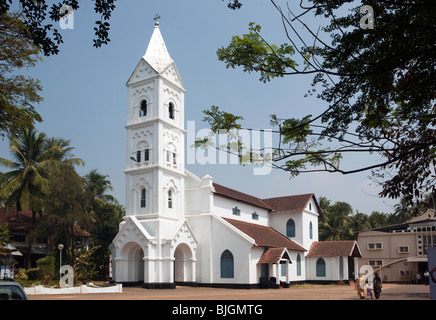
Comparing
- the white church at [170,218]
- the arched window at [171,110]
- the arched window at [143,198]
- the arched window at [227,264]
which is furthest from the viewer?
the arched window at [171,110]

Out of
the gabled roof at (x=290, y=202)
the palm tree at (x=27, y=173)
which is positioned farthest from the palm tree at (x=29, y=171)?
the gabled roof at (x=290, y=202)

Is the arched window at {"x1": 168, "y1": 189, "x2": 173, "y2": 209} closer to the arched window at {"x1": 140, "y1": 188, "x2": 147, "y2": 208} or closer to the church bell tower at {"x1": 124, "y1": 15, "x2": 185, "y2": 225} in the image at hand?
the church bell tower at {"x1": 124, "y1": 15, "x2": 185, "y2": 225}

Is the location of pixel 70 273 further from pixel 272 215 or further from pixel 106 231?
pixel 272 215

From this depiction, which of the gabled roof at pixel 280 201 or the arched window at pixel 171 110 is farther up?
the arched window at pixel 171 110

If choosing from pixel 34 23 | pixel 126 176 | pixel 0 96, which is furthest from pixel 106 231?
pixel 34 23

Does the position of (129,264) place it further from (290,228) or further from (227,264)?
(290,228)

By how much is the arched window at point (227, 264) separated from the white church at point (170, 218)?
7 centimetres

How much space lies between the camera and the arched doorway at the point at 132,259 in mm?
31194

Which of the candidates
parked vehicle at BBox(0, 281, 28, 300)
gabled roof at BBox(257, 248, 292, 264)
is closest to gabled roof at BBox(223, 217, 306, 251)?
gabled roof at BBox(257, 248, 292, 264)

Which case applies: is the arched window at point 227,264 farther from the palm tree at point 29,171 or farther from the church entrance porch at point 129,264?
the palm tree at point 29,171

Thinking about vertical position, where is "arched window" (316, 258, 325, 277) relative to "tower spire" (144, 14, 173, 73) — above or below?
below

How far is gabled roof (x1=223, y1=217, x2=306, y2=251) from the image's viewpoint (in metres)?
33.0

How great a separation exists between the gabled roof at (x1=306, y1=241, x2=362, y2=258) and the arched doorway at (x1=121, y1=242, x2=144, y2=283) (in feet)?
52.2
